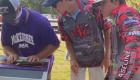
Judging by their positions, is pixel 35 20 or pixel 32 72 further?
pixel 35 20

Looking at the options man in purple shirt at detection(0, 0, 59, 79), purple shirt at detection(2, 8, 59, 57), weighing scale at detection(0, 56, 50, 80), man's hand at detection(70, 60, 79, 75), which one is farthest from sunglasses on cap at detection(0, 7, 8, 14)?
man's hand at detection(70, 60, 79, 75)

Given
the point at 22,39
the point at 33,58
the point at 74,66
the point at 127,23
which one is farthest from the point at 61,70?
the point at 127,23

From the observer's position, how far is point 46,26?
5.01 meters

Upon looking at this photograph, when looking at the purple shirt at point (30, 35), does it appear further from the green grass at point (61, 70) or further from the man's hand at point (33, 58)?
the green grass at point (61, 70)

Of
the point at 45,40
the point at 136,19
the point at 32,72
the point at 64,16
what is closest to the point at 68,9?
the point at 64,16

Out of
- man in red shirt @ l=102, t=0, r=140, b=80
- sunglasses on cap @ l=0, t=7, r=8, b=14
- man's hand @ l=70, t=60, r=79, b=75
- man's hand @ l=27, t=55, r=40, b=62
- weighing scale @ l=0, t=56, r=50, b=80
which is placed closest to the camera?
man in red shirt @ l=102, t=0, r=140, b=80

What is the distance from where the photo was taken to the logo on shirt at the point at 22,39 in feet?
16.4

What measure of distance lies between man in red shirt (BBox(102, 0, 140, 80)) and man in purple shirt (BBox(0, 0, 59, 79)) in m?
1.25

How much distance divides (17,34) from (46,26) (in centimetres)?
34

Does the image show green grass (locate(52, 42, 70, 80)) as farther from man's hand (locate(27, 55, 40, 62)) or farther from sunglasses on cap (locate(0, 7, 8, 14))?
sunglasses on cap (locate(0, 7, 8, 14))

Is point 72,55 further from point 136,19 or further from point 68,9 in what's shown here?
point 136,19

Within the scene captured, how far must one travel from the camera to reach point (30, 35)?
500 cm

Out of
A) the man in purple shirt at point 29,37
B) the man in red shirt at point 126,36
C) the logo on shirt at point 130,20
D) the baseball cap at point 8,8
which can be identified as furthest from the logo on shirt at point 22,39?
the logo on shirt at point 130,20

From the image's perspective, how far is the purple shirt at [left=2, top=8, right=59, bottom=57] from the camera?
4.98 metres
